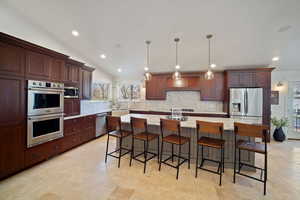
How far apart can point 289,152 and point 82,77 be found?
6111mm

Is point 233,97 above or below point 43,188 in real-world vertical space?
above

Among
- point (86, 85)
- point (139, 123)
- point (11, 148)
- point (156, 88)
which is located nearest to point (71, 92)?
point (86, 85)

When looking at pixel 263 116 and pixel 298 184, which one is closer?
pixel 298 184

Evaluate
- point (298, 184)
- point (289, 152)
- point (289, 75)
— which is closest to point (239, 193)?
point (298, 184)

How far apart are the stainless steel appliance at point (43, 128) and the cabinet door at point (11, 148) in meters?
0.12

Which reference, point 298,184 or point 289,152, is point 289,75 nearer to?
point 289,152

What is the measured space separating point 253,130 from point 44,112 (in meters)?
3.79

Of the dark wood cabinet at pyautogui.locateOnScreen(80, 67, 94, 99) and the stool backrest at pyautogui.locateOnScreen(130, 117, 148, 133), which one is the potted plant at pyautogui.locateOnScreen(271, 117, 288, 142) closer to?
the stool backrest at pyautogui.locateOnScreen(130, 117, 148, 133)

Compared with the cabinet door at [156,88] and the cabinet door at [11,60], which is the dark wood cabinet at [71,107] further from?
the cabinet door at [156,88]

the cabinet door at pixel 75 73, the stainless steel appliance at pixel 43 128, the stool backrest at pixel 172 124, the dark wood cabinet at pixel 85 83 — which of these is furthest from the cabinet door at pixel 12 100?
the stool backrest at pixel 172 124

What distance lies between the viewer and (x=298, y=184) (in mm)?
2438

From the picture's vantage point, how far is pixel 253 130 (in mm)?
2221

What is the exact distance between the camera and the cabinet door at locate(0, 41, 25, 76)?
2350mm

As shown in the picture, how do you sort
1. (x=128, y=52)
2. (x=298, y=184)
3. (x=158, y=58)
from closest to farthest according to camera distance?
(x=298, y=184) → (x=128, y=52) → (x=158, y=58)
